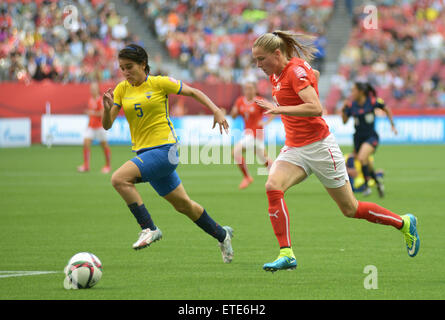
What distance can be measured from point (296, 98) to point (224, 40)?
3038 centimetres

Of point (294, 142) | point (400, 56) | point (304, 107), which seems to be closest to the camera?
point (304, 107)

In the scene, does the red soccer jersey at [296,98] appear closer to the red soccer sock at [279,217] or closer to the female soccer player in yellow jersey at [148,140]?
the red soccer sock at [279,217]

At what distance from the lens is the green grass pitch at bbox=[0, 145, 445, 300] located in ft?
23.3

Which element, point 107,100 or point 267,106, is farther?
point 107,100

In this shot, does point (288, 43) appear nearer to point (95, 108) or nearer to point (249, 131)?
point (249, 131)

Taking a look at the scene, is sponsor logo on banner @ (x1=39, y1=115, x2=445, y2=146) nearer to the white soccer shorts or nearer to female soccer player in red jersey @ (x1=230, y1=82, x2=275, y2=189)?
female soccer player in red jersey @ (x1=230, y1=82, x2=275, y2=189)

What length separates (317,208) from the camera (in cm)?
1399

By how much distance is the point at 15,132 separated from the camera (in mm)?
31094

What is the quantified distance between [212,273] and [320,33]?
32.5 m

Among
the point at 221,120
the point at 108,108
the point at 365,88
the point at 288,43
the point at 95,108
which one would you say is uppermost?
the point at 288,43

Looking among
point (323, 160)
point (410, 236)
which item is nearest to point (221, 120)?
point (323, 160)

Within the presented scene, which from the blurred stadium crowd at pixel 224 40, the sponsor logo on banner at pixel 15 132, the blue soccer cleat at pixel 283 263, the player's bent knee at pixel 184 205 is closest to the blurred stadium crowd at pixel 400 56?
the blurred stadium crowd at pixel 224 40

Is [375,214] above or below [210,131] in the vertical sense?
below
